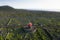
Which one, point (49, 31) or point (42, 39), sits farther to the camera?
point (49, 31)

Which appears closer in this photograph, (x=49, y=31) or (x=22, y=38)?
(x=22, y=38)

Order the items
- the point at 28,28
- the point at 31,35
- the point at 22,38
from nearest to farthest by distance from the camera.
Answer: the point at 22,38, the point at 31,35, the point at 28,28

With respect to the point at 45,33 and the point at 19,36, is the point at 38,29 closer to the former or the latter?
the point at 45,33

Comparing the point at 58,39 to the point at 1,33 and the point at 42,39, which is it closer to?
the point at 42,39

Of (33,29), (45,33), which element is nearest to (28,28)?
(33,29)

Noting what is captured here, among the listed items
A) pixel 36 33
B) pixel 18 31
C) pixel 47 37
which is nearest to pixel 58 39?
pixel 47 37

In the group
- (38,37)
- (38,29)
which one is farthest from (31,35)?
(38,29)

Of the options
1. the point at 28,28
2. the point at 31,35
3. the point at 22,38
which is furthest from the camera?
the point at 28,28
